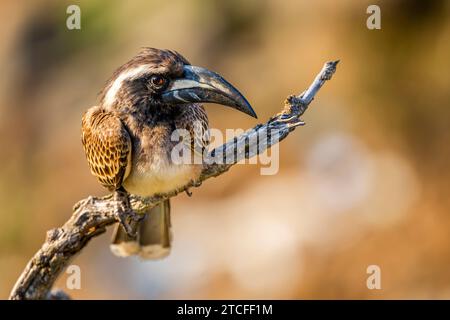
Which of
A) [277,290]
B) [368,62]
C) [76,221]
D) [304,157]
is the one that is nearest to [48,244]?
[76,221]

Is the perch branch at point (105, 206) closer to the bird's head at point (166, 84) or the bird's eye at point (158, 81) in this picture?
the bird's head at point (166, 84)

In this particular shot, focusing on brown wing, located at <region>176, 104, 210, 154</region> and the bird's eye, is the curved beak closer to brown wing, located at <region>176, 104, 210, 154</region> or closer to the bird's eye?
the bird's eye

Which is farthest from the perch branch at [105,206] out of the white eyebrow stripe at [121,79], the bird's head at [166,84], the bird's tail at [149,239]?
the white eyebrow stripe at [121,79]

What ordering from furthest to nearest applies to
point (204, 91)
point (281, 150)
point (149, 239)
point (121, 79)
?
point (281, 150), point (149, 239), point (121, 79), point (204, 91)

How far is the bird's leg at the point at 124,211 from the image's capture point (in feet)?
19.1

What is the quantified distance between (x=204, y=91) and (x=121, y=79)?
701mm

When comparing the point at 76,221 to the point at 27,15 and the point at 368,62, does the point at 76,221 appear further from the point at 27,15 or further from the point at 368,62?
the point at 27,15

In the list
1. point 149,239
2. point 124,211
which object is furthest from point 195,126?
point 149,239

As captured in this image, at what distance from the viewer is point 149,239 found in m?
6.92

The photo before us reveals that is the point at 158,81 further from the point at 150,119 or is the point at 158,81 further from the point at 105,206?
the point at 105,206

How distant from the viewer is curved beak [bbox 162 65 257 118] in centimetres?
569

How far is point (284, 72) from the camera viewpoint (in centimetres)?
1151

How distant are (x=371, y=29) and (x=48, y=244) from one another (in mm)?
6737

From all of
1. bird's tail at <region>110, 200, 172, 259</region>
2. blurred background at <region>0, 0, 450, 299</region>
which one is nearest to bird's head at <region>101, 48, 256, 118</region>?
bird's tail at <region>110, 200, 172, 259</region>
